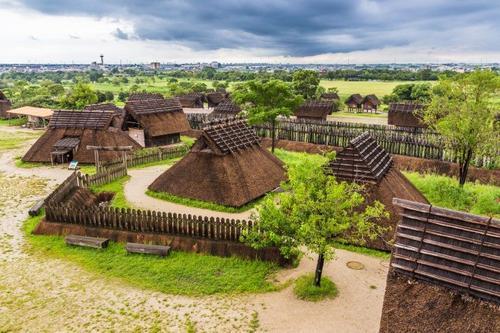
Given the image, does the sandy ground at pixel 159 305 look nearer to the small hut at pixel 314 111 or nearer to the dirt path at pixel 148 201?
the dirt path at pixel 148 201

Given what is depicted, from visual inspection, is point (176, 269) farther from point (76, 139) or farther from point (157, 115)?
point (157, 115)

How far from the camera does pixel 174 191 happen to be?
20.6m

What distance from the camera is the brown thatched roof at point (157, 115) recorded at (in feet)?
111

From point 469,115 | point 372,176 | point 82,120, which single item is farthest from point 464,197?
point 82,120

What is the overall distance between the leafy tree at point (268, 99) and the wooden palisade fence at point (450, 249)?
22544mm

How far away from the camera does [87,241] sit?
15.2 metres

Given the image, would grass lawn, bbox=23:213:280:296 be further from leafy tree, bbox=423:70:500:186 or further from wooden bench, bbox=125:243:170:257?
leafy tree, bbox=423:70:500:186

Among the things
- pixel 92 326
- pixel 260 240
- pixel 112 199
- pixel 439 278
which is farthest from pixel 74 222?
pixel 439 278

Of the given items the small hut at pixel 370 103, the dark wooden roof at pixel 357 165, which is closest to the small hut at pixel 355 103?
the small hut at pixel 370 103

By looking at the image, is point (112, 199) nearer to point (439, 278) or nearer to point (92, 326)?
point (92, 326)

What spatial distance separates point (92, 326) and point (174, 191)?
34.6 ft

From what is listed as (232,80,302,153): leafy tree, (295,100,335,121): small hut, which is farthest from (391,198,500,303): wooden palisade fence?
(295,100,335,121): small hut

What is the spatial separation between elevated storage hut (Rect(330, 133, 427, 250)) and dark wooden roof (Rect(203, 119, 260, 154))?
6.25m

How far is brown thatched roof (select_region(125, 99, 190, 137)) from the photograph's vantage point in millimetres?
33875
